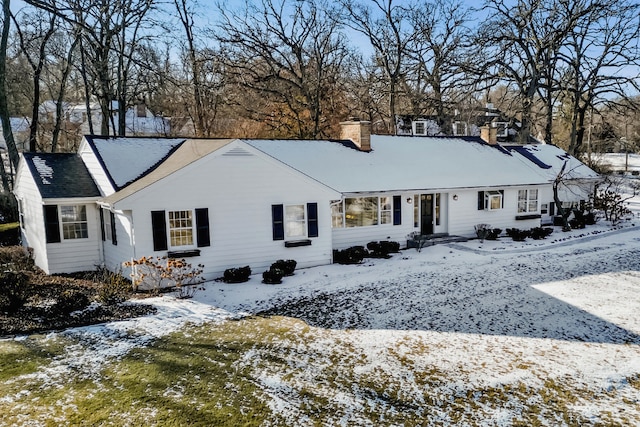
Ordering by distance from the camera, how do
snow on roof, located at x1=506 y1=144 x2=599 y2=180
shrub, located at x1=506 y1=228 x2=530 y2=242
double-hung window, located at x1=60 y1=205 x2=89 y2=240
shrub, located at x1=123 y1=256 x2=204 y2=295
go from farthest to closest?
snow on roof, located at x1=506 y1=144 x2=599 y2=180 → shrub, located at x1=506 y1=228 x2=530 y2=242 → double-hung window, located at x1=60 y1=205 x2=89 y2=240 → shrub, located at x1=123 y1=256 x2=204 y2=295

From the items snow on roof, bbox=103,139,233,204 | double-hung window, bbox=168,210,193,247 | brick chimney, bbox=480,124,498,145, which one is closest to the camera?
snow on roof, bbox=103,139,233,204

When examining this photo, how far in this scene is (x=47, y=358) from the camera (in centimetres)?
847

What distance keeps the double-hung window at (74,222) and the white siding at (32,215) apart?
2.02 feet

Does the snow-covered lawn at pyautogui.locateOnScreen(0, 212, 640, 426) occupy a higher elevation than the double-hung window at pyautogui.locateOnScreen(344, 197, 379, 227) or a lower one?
lower

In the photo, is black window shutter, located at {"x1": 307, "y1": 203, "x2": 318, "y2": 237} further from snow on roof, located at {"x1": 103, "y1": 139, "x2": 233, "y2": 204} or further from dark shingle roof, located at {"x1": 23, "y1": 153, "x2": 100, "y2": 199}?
dark shingle roof, located at {"x1": 23, "y1": 153, "x2": 100, "y2": 199}

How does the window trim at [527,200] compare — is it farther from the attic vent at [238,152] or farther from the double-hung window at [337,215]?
the attic vent at [238,152]

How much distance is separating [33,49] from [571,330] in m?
28.2

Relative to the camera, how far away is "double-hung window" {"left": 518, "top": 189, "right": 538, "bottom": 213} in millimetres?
21547

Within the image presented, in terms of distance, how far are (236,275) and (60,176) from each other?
23.5 feet

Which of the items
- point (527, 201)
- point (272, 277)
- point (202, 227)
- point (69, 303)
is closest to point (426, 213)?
point (527, 201)

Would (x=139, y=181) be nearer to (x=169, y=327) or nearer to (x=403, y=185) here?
(x=169, y=327)

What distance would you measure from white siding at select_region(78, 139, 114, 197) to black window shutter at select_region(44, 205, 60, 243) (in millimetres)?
1527

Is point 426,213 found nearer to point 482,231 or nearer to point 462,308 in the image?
point 482,231

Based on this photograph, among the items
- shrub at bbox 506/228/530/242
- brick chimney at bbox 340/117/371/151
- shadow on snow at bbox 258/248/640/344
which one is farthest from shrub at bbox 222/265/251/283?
shrub at bbox 506/228/530/242
